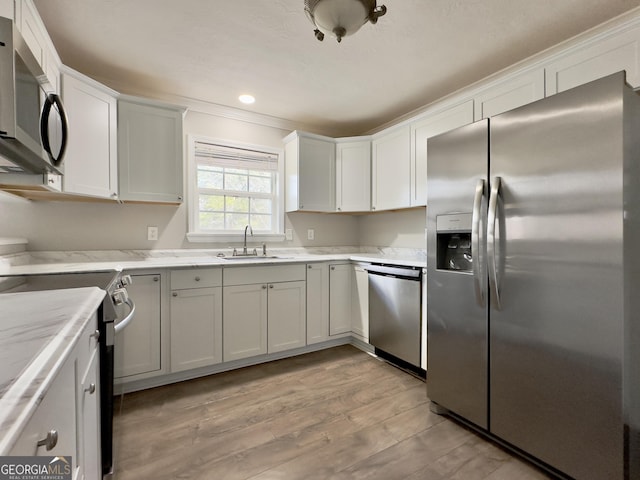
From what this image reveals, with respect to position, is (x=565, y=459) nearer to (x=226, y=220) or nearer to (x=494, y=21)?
(x=494, y=21)

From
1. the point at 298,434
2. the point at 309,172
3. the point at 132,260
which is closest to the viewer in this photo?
the point at 298,434

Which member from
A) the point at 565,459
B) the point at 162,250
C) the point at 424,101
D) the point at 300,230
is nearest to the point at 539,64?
the point at 424,101

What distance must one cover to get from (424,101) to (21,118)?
119 inches

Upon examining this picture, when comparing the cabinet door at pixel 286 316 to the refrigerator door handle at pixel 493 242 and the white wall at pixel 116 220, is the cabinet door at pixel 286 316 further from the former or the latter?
the refrigerator door handle at pixel 493 242

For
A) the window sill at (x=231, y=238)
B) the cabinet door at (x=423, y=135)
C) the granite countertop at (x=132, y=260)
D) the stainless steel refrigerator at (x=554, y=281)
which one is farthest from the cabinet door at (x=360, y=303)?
the stainless steel refrigerator at (x=554, y=281)

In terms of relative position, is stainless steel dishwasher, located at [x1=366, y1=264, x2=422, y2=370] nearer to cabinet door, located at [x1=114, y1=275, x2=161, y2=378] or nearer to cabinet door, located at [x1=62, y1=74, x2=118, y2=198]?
cabinet door, located at [x1=114, y1=275, x2=161, y2=378]

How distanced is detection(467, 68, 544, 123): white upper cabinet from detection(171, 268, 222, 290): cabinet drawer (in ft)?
7.86

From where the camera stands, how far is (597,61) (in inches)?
70.0

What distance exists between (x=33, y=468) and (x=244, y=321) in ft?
6.95

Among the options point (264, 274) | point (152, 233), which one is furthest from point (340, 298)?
point (152, 233)

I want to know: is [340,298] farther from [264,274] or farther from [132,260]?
[132,260]

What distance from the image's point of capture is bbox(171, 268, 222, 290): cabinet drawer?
7.54 ft

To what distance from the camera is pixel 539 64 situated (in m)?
2.01

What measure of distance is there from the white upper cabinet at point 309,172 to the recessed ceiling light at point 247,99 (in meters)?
0.53
